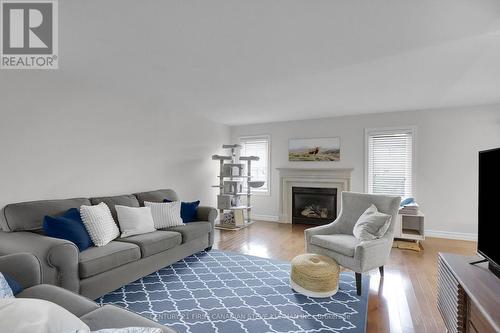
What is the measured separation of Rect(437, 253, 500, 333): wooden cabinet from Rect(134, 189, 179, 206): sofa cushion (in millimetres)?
3547

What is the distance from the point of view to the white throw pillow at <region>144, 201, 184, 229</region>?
3572mm

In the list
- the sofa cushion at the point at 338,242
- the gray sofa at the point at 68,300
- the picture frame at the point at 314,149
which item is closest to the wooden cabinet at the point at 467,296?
the sofa cushion at the point at 338,242

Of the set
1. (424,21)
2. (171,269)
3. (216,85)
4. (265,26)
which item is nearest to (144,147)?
(216,85)

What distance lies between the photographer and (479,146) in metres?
4.54

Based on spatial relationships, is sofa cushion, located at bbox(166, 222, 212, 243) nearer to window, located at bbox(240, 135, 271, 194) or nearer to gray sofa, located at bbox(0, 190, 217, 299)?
gray sofa, located at bbox(0, 190, 217, 299)

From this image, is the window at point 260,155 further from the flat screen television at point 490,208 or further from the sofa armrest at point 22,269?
the sofa armrest at point 22,269

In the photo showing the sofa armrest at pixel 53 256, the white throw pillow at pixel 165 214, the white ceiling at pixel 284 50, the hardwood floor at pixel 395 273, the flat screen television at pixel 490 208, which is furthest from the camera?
the white throw pillow at pixel 165 214

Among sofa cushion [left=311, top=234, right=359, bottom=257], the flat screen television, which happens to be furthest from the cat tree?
the flat screen television

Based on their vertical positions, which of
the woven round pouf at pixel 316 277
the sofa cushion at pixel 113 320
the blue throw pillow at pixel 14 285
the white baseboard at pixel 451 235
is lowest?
the white baseboard at pixel 451 235

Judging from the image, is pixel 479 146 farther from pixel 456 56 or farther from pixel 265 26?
pixel 265 26

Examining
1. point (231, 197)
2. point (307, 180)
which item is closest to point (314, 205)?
point (307, 180)

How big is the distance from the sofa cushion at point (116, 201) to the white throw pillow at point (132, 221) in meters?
0.16

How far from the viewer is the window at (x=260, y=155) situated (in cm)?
644

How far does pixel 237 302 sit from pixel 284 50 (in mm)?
2483
